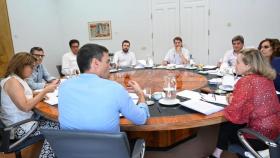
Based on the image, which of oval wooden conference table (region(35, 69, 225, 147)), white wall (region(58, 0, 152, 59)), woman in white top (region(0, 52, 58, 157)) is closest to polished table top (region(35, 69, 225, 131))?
oval wooden conference table (region(35, 69, 225, 147))

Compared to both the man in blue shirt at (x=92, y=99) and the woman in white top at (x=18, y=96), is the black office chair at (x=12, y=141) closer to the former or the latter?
the woman in white top at (x=18, y=96)

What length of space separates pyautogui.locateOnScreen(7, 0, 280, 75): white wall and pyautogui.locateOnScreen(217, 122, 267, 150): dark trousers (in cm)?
336

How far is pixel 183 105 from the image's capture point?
177cm

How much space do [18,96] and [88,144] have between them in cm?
98

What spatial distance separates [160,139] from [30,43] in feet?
12.1

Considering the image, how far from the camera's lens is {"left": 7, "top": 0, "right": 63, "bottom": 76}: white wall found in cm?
441

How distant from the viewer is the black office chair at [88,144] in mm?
1108

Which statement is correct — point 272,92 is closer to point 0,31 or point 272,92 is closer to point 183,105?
point 183,105

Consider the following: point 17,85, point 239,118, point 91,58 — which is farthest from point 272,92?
point 17,85

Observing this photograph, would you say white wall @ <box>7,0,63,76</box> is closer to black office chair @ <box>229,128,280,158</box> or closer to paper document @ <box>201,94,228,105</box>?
paper document @ <box>201,94,228,105</box>

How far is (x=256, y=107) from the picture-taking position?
157 centimetres

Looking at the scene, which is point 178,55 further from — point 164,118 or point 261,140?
point 261,140

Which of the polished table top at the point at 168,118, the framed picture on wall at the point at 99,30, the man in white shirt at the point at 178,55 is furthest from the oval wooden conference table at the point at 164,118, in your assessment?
the framed picture on wall at the point at 99,30

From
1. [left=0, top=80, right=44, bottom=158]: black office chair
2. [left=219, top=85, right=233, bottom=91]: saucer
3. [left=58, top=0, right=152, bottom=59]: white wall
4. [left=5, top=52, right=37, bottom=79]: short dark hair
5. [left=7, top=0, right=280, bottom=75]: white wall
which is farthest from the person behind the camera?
[left=58, top=0, right=152, bottom=59]: white wall
